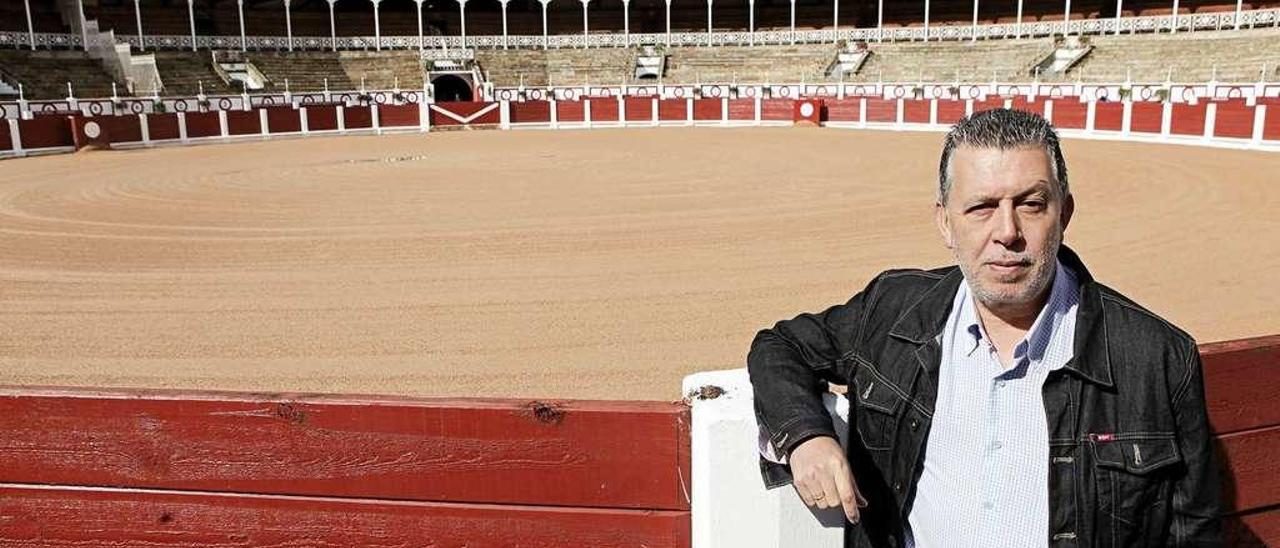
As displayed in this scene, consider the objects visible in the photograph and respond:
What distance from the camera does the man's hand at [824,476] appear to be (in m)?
1.30

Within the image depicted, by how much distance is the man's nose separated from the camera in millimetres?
1380

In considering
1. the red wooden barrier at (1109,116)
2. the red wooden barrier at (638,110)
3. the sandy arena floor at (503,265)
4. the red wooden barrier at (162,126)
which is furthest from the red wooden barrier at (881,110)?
the red wooden barrier at (162,126)

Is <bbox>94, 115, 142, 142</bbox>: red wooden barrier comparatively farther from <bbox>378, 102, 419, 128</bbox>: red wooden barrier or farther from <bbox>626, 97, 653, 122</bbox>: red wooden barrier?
<bbox>626, 97, 653, 122</bbox>: red wooden barrier

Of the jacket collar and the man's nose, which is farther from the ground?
the man's nose

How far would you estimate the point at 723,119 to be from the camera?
26641mm

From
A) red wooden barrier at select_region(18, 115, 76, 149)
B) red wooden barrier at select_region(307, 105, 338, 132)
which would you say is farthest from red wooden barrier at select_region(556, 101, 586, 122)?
red wooden barrier at select_region(18, 115, 76, 149)

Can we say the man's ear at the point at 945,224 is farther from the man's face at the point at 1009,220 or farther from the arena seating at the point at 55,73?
the arena seating at the point at 55,73

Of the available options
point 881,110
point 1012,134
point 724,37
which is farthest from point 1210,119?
point 724,37

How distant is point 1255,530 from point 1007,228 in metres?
0.81

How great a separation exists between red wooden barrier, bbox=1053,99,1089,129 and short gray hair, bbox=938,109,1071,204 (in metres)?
20.8

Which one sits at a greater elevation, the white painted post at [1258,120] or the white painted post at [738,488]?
the white painted post at [738,488]

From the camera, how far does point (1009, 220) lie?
139 centimetres

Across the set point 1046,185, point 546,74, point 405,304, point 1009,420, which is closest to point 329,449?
point 1009,420

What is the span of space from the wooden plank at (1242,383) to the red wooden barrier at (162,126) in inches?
930
